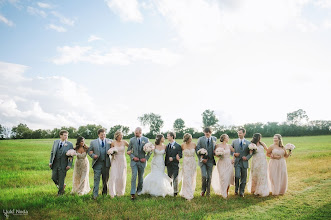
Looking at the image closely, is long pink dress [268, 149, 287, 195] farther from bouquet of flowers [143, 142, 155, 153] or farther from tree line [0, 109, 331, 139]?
tree line [0, 109, 331, 139]

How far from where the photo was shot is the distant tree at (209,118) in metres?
113

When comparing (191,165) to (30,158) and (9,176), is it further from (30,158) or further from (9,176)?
(30,158)

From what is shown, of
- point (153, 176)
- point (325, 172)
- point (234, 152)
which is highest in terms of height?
point (234, 152)

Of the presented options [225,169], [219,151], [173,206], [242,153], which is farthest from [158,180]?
[242,153]

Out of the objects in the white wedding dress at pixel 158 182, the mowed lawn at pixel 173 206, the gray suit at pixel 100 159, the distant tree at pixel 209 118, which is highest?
the distant tree at pixel 209 118

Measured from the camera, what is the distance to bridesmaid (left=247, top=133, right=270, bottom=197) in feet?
33.6

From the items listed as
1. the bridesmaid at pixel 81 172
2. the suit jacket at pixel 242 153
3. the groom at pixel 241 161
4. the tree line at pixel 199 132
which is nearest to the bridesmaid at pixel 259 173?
the suit jacket at pixel 242 153

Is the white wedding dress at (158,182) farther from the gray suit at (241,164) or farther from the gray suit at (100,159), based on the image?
the gray suit at (241,164)

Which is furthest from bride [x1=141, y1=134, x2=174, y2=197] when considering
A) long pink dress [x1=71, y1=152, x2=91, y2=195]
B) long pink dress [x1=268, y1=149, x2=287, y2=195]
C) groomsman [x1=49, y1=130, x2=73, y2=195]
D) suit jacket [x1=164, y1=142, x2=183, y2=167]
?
long pink dress [x1=268, y1=149, x2=287, y2=195]

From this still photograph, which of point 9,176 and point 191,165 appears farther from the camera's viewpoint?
point 9,176

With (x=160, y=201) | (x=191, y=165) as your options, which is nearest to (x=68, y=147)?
(x=160, y=201)

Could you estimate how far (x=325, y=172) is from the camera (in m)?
15.6

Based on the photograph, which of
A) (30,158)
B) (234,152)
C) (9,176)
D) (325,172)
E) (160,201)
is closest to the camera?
(160,201)

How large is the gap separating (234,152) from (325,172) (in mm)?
9227
